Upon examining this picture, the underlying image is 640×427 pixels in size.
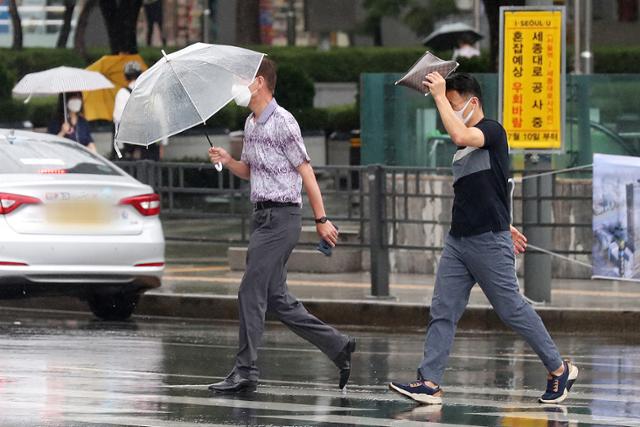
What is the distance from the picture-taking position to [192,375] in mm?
10242

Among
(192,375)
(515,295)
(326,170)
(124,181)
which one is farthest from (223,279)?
(515,295)

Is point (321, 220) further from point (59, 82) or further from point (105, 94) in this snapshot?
point (105, 94)

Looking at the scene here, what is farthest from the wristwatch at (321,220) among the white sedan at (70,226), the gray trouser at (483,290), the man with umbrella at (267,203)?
the white sedan at (70,226)

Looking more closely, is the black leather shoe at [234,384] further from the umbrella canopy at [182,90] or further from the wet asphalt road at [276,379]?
the umbrella canopy at [182,90]

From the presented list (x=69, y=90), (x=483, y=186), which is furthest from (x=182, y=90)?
(x=69, y=90)

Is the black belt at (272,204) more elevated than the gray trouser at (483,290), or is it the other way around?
the black belt at (272,204)

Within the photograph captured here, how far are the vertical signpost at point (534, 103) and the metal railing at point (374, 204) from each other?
0.05 m

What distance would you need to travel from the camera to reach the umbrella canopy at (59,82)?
65.0 feet

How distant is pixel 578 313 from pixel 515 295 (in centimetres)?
439

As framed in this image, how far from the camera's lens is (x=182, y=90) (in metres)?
9.36

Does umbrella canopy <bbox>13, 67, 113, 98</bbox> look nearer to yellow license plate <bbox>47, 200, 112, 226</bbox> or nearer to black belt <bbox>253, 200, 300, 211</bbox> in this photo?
yellow license plate <bbox>47, 200, 112, 226</bbox>

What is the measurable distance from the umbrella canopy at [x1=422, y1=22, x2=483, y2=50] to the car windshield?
807 inches

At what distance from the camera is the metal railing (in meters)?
14.1

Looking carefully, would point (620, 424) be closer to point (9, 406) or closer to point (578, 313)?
point (9, 406)
